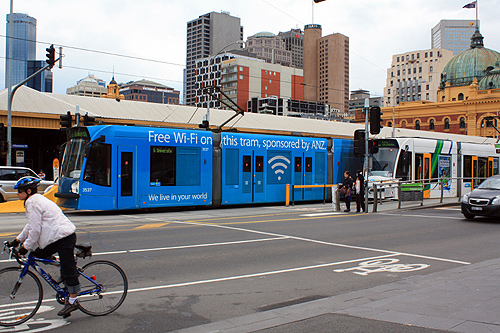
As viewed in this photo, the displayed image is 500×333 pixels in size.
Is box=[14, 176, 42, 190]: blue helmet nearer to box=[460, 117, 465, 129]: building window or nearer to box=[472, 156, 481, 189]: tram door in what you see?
box=[472, 156, 481, 189]: tram door

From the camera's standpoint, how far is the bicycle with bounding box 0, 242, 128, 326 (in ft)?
17.6

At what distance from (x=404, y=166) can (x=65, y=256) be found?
21.7m

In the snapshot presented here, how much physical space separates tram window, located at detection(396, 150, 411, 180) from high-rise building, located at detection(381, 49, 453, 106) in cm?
15241

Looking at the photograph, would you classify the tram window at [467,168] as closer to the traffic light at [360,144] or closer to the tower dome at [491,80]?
the traffic light at [360,144]

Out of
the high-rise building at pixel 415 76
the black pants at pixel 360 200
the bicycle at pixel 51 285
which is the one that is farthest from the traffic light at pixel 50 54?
the high-rise building at pixel 415 76

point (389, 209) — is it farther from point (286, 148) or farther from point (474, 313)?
point (474, 313)

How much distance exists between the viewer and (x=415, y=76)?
178500 mm

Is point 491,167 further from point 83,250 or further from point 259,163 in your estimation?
point 83,250

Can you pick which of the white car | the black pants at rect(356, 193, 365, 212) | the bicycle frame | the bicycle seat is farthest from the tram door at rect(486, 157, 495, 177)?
the bicycle frame

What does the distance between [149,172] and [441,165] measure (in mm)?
16954

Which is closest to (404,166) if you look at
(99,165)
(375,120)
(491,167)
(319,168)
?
(319,168)

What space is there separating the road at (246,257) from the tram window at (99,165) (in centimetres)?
135

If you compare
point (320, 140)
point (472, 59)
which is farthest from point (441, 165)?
point (472, 59)

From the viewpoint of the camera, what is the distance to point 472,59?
100688 mm
